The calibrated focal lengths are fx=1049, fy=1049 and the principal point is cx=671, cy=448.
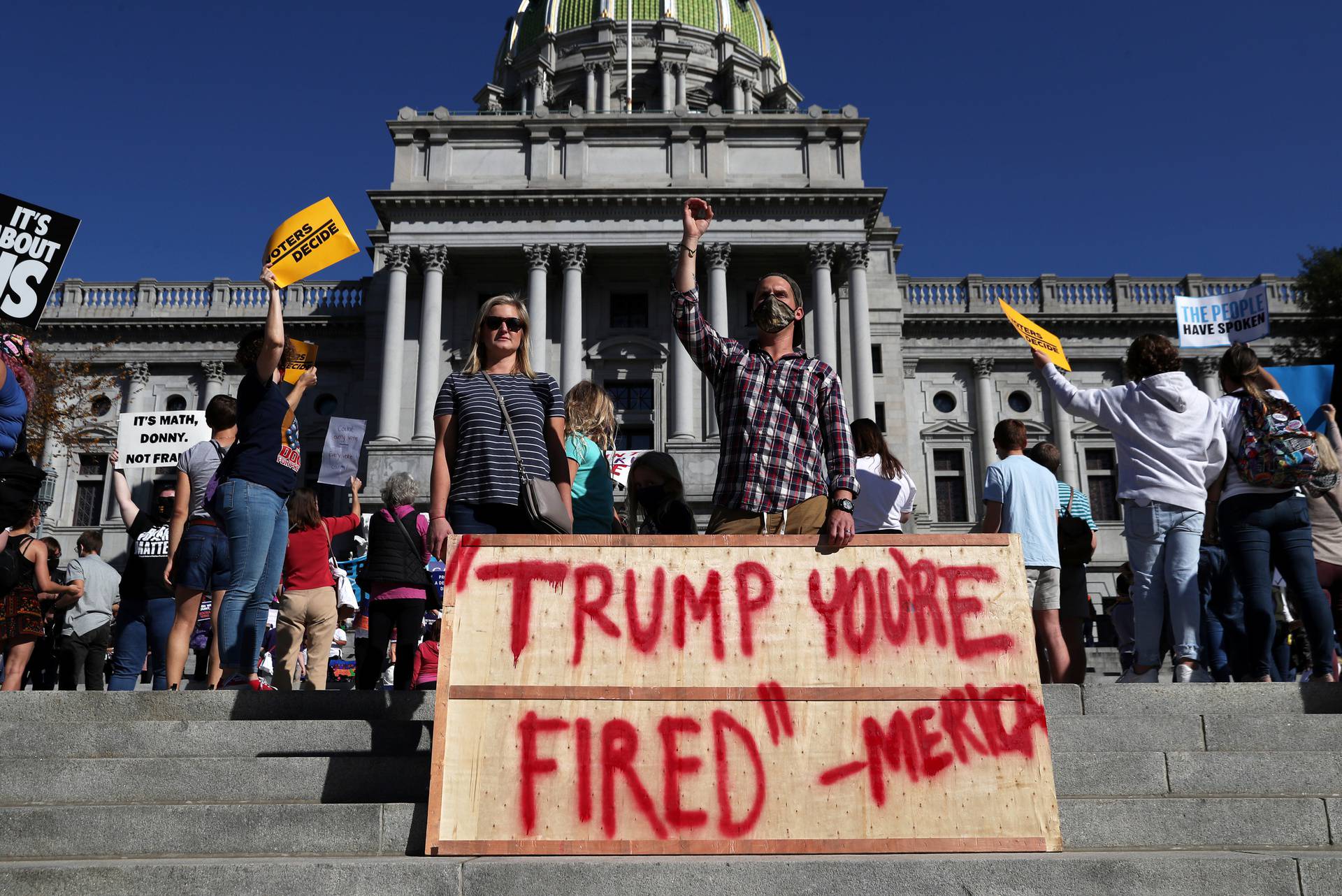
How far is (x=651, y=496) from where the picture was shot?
245 inches

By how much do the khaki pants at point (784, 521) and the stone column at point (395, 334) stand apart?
3071cm

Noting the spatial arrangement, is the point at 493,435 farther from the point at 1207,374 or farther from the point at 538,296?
the point at 1207,374

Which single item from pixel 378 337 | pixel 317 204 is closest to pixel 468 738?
pixel 317 204

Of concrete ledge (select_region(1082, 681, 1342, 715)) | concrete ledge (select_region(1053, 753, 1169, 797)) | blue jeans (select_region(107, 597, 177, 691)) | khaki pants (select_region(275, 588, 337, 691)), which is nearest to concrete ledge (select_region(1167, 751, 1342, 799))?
concrete ledge (select_region(1053, 753, 1169, 797))

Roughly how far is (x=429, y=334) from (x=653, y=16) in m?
29.6

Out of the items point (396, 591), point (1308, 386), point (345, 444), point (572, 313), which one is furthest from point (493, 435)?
point (572, 313)

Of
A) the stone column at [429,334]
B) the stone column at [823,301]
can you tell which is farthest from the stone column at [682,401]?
the stone column at [429,334]

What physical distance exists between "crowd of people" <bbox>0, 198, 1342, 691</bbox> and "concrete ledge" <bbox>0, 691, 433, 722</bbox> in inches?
28.5

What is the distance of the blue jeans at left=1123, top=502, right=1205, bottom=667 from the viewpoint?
618 centimetres

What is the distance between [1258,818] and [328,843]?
3.59 m

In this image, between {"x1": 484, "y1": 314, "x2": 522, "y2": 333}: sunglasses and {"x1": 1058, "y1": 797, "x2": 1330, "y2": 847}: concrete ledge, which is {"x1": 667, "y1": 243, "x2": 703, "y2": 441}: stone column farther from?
{"x1": 1058, "y1": 797, "x2": 1330, "y2": 847}: concrete ledge

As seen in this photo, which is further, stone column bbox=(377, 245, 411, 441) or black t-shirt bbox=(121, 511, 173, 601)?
stone column bbox=(377, 245, 411, 441)

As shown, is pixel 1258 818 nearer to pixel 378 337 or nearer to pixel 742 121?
pixel 742 121

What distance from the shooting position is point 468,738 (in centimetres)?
376
